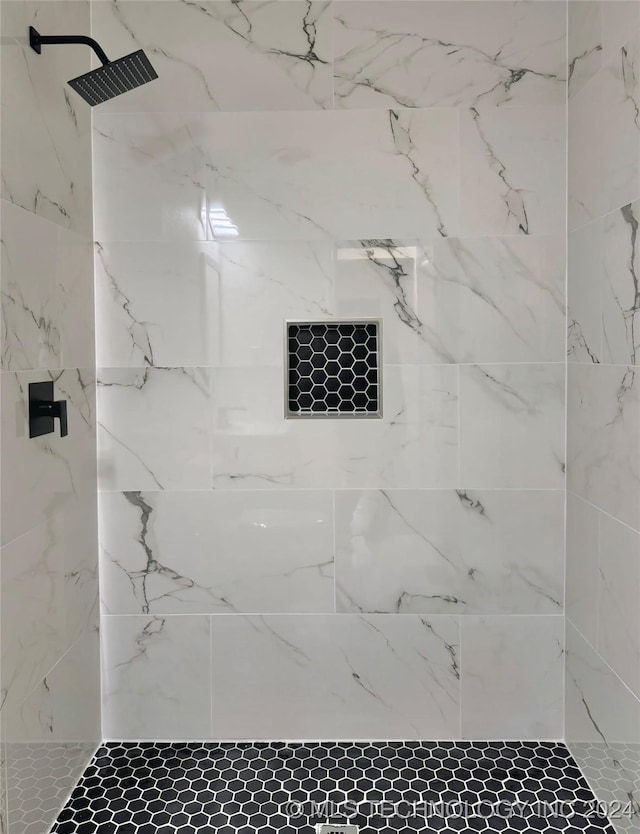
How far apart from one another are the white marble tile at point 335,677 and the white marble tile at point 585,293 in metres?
0.81

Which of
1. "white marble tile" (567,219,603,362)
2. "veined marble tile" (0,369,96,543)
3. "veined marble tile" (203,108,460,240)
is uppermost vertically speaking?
"veined marble tile" (203,108,460,240)

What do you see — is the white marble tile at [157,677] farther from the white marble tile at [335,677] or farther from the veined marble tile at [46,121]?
the veined marble tile at [46,121]

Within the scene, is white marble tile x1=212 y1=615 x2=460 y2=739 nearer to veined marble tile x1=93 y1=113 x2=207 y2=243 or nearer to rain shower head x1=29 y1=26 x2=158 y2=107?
veined marble tile x1=93 y1=113 x2=207 y2=243

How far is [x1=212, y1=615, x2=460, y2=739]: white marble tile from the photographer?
6.23 ft

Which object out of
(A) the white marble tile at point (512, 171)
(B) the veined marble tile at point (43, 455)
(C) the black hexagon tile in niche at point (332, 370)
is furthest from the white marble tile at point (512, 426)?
(B) the veined marble tile at point (43, 455)

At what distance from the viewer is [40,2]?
1.56m

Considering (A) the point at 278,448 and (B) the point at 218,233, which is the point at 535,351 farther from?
(B) the point at 218,233

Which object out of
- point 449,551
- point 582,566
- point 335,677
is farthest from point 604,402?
point 335,677

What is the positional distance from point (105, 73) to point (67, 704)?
146 cm

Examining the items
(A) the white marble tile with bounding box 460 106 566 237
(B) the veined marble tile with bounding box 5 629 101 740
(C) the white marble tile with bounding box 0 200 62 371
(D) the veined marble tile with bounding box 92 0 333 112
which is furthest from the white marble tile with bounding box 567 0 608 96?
(B) the veined marble tile with bounding box 5 629 101 740

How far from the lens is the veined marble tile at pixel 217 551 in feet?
6.25

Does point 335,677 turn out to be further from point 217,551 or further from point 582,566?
point 582,566

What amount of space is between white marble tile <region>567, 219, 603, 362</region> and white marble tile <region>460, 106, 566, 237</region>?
0.40 feet

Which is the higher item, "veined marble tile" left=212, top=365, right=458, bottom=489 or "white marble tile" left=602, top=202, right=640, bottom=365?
"white marble tile" left=602, top=202, right=640, bottom=365
